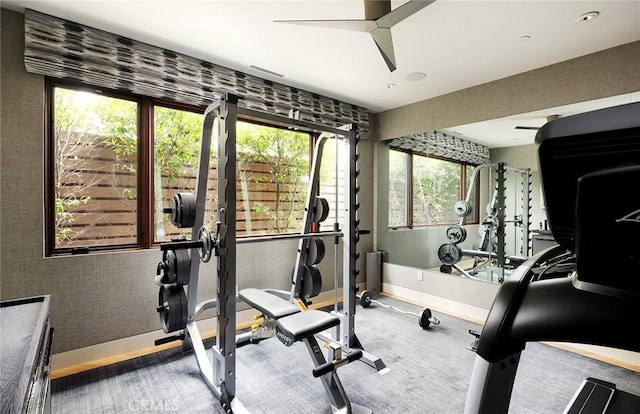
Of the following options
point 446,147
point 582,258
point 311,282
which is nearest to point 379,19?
point 582,258

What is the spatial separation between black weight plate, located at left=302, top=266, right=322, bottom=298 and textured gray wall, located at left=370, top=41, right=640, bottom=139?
2.25m

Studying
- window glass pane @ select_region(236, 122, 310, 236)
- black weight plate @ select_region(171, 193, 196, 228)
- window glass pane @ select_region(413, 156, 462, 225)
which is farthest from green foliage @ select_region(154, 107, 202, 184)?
window glass pane @ select_region(413, 156, 462, 225)

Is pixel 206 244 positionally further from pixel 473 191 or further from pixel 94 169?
pixel 473 191

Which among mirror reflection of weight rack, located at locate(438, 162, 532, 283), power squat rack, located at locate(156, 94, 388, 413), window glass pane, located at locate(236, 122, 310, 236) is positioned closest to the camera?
power squat rack, located at locate(156, 94, 388, 413)

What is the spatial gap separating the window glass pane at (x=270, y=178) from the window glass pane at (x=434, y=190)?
1.53 m

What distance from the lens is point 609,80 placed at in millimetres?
2496

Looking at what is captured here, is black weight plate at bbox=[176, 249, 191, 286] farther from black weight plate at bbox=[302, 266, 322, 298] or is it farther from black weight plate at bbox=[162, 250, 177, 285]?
black weight plate at bbox=[302, 266, 322, 298]

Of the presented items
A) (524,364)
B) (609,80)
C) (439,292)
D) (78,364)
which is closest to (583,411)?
(524,364)

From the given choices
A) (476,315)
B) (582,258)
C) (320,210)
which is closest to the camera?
(582,258)

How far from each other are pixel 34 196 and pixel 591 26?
403cm

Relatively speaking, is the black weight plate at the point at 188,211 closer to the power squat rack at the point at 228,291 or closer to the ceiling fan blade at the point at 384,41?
the power squat rack at the point at 228,291

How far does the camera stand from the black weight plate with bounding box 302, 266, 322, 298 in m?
2.75

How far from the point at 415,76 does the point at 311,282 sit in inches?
86.8

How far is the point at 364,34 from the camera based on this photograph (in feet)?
7.53
